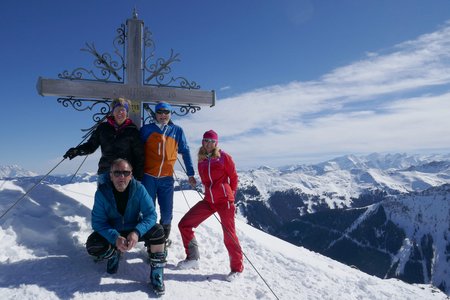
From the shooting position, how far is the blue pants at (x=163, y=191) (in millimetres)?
6928

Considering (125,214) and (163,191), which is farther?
(163,191)

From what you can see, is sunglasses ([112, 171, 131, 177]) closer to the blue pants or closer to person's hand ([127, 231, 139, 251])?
person's hand ([127, 231, 139, 251])

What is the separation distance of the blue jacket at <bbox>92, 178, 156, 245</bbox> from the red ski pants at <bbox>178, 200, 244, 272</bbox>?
147 centimetres

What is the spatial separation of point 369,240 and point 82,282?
205406 mm

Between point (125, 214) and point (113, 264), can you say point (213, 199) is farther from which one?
point (113, 264)

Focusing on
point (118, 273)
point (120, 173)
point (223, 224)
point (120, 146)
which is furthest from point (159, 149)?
point (118, 273)

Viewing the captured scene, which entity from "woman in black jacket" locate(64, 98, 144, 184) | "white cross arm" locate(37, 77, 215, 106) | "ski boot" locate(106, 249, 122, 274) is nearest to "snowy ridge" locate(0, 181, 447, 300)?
"ski boot" locate(106, 249, 122, 274)

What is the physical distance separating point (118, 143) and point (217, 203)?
235 cm

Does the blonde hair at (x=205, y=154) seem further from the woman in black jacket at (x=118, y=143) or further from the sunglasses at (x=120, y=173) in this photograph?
the sunglasses at (x=120, y=173)

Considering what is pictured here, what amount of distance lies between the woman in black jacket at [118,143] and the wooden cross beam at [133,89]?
1.64 metres

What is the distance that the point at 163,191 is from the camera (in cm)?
708

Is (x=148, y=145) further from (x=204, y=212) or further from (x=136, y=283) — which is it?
(x=136, y=283)

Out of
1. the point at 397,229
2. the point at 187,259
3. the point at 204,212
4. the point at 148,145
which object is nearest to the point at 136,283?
the point at 187,259

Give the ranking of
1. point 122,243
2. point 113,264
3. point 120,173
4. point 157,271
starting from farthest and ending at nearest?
1. point 113,264
2. point 157,271
3. point 120,173
4. point 122,243
